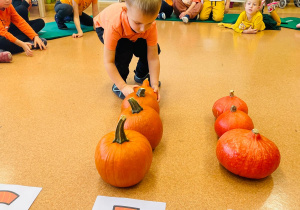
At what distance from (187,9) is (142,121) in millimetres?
2958

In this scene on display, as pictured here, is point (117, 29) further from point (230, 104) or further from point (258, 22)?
point (258, 22)

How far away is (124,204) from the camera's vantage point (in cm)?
68

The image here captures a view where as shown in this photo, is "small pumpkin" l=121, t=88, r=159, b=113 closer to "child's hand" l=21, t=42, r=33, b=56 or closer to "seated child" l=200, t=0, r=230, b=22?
"child's hand" l=21, t=42, r=33, b=56

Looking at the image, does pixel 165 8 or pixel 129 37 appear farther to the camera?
pixel 165 8

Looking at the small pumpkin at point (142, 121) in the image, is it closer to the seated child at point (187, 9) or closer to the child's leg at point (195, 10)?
the seated child at point (187, 9)

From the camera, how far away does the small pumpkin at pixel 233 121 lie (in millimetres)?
875

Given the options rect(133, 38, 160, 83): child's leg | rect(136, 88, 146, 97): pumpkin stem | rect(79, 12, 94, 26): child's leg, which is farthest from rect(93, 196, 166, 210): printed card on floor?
rect(79, 12, 94, 26): child's leg

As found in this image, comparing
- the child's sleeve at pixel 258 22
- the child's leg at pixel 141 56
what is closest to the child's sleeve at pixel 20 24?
the child's leg at pixel 141 56

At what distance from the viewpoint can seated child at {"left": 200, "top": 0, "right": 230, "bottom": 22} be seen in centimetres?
329

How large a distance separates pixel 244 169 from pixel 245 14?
251 centimetres

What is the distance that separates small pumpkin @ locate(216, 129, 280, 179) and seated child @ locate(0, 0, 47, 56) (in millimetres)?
1627

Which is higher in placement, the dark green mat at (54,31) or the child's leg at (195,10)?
the child's leg at (195,10)

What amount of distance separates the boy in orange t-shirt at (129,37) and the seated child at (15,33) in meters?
0.82

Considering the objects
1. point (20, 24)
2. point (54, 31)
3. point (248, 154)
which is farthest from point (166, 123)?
point (54, 31)
